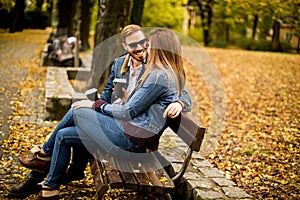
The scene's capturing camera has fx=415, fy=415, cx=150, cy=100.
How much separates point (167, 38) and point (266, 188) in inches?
95.9

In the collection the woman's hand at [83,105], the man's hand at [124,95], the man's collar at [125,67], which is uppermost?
the man's collar at [125,67]

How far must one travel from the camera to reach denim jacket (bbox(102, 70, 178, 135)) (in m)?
3.65

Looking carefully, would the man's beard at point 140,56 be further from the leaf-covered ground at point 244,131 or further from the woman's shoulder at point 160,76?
the leaf-covered ground at point 244,131

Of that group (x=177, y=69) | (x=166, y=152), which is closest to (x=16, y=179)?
(x=166, y=152)

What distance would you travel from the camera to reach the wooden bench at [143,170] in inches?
134

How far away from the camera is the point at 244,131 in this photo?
7965 millimetres

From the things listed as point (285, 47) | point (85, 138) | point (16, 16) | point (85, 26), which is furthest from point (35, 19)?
point (85, 138)

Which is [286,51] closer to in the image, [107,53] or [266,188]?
[107,53]

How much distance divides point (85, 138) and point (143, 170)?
627 mm

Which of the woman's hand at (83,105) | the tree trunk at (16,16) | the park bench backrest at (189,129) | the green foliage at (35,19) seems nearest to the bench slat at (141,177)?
the park bench backrest at (189,129)

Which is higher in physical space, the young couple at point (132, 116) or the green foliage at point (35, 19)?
the young couple at point (132, 116)

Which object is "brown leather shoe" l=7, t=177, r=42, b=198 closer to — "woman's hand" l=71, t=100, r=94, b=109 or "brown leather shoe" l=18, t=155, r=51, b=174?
"brown leather shoe" l=18, t=155, r=51, b=174

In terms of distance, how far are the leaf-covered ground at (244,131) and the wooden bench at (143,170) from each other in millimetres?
782

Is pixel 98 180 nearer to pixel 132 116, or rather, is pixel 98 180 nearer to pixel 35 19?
pixel 132 116
